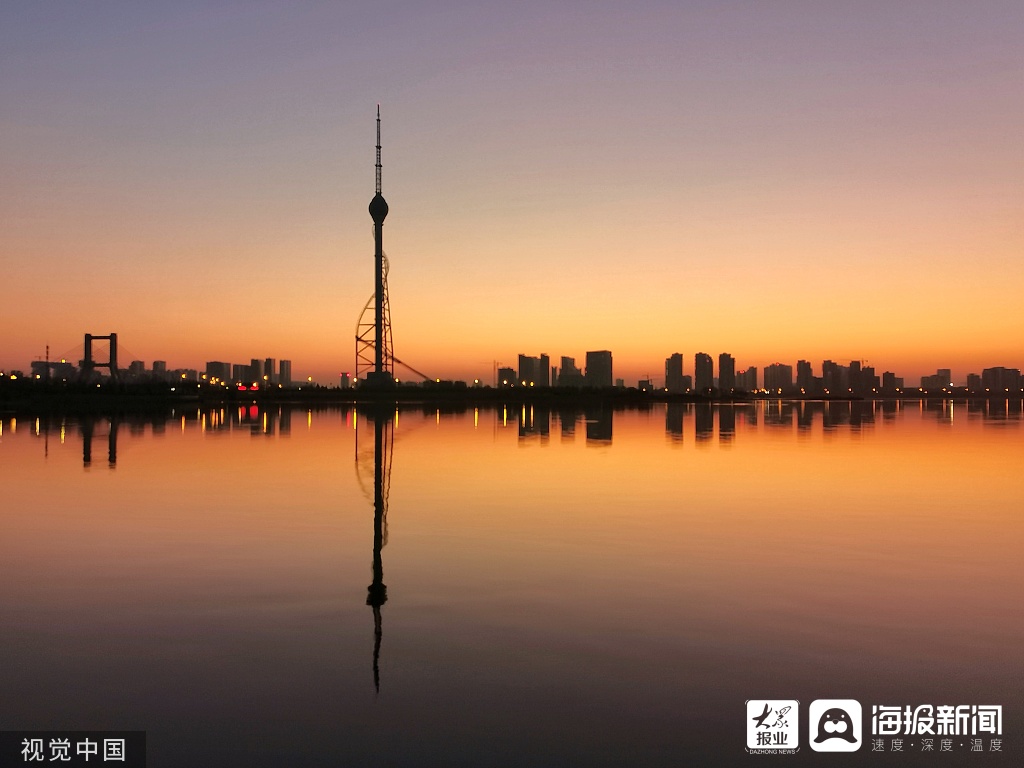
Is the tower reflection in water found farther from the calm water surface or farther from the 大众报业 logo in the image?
the 大众报业 logo

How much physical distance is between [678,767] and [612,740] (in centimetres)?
83

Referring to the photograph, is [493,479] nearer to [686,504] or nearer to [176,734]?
[686,504]

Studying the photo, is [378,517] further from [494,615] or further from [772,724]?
[772,724]

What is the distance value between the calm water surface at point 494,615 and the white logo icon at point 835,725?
216 millimetres

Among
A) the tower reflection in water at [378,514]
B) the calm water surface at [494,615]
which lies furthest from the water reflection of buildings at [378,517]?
the calm water surface at [494,615]

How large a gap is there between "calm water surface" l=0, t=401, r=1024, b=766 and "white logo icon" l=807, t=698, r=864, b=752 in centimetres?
22

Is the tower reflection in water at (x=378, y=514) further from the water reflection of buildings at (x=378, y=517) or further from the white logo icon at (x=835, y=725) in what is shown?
the white logo icon at (x=835, y=725)

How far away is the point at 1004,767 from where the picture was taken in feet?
31.2

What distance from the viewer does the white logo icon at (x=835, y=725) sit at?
10156 millimetres

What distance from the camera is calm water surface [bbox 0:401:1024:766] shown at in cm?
1023

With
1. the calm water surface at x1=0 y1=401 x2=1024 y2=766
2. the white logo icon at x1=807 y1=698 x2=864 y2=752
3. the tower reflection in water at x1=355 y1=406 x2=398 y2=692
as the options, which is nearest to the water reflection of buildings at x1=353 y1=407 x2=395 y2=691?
the tower reflection in water at x1=355 y1=406 x2=398 y2=692

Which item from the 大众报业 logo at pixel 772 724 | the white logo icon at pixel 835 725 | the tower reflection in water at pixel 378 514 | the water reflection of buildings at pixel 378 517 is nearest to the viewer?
the 大众报业 logo at pixel 772 724

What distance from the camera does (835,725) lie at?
10.5 meters

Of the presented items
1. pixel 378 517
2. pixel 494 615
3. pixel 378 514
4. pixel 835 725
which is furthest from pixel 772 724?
pixel 378 514
